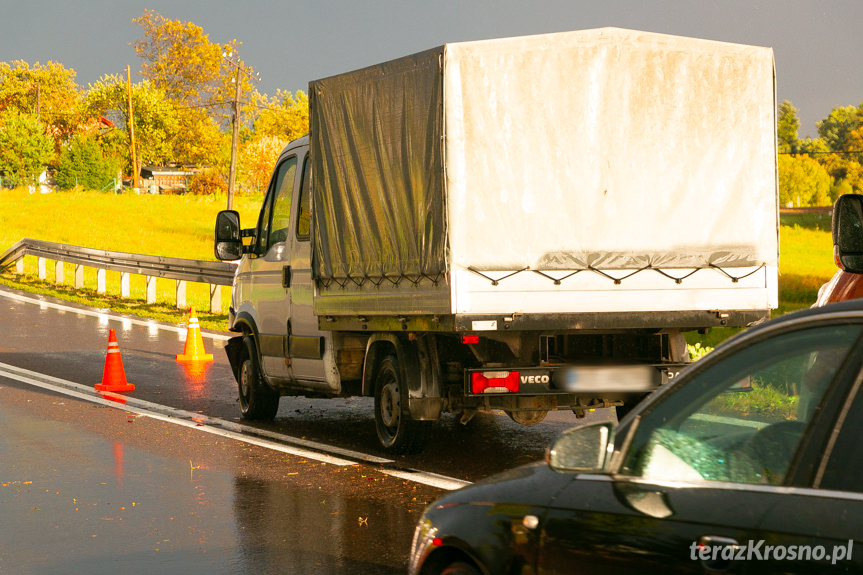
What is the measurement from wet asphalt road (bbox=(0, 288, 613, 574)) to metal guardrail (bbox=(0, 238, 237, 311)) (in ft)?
29.8

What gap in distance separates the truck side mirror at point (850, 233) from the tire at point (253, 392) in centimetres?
706

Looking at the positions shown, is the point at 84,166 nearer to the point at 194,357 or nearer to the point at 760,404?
the point at 194,357

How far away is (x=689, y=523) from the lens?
308cm

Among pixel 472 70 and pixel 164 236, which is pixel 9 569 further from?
pixel 164 236

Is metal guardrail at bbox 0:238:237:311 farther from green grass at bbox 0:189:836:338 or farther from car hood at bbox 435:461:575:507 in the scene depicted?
car hood at bbox 435:461:575:507

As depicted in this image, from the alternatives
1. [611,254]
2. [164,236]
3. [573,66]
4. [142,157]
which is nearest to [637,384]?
[611,254]

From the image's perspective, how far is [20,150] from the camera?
102 m

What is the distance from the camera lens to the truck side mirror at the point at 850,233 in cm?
595

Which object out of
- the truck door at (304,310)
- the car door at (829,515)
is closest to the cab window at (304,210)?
the truck door at (304,310)

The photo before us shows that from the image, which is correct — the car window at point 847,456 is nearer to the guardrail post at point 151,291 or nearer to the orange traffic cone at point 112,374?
the orange traffic cone at point 112,374

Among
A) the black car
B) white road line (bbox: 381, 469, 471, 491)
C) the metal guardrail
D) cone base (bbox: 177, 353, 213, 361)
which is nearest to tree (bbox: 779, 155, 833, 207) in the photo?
the metal guardrail

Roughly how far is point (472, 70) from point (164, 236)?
178ft

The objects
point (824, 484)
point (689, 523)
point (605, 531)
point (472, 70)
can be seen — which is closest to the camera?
point (824, 484)

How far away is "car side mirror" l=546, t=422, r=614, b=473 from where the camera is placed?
343 cm
